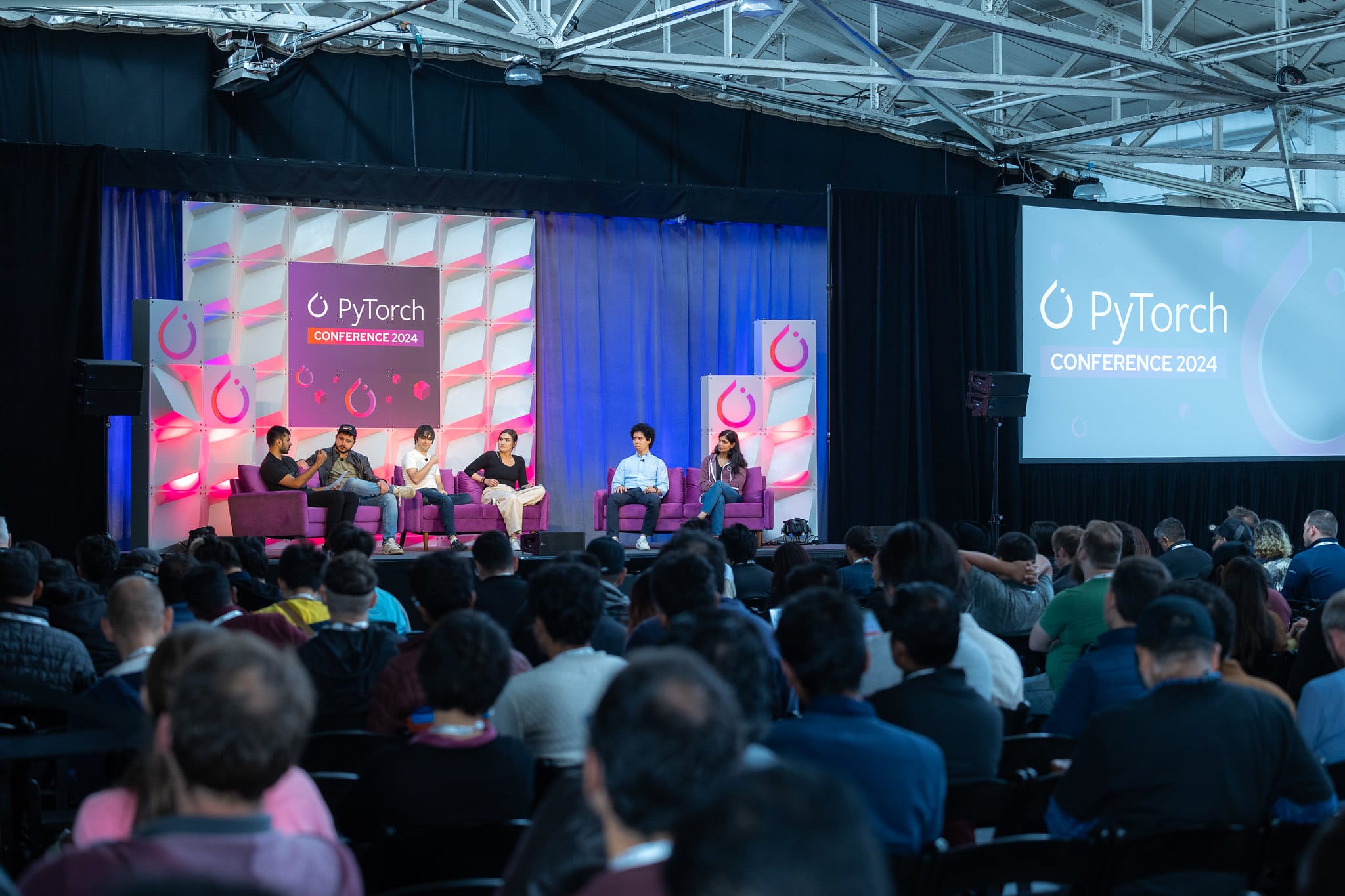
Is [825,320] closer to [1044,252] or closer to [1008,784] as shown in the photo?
[1044,252]

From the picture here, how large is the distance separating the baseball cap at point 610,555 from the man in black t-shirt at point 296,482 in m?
5.05

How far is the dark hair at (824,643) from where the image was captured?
98.3 inches

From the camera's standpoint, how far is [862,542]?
6062 millimetres

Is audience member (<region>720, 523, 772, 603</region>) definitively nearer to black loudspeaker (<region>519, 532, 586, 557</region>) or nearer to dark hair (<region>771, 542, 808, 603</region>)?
dark hair (<region>771, 542, 808, 603</region>)

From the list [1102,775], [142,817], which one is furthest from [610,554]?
[142,817]

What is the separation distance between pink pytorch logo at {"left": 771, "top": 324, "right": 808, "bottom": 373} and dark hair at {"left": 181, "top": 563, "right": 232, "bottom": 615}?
25.8ft

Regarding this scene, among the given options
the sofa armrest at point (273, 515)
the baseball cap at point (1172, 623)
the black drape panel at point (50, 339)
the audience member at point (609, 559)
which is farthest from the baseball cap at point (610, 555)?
the black drape panel at point (50, 339)

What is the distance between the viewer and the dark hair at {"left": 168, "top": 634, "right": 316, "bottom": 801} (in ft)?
5.27

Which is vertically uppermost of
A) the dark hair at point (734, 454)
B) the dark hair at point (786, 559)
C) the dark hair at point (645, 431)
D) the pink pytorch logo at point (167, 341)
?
the pink pytorch logo at point (167, 341)

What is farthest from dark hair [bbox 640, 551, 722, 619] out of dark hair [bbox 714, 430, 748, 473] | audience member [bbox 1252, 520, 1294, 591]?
dark hair [bbox 714, 430, 748, 473]

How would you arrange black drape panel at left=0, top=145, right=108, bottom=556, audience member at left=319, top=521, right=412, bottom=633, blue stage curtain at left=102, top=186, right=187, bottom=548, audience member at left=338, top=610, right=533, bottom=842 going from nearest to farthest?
audience member at left=338, top=610, right=533, bottom=842, audience member at left=319, top=521, right=412, bottom=633, black drape panel at left=0, top=145, right=108, bottom=556, blue stage curtain at left=102, top=186, right=187, bottom=548

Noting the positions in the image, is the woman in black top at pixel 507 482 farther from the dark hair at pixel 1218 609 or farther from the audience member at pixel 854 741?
the audience member at pixel 854 741

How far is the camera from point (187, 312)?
10109mm

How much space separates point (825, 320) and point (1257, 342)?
3969 mm
